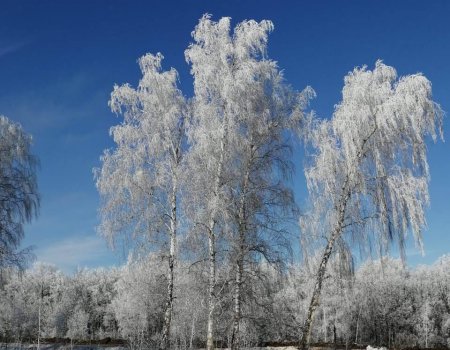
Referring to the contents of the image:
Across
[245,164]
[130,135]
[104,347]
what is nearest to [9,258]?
[130,135]

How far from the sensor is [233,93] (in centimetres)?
1616

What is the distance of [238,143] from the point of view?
53.4 ft

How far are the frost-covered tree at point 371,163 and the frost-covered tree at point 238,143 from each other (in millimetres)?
1330

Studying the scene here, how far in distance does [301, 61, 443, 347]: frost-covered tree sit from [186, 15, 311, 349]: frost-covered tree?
52.3 inches

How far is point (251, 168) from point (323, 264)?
3769 mm

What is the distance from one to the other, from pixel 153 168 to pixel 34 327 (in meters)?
51.6

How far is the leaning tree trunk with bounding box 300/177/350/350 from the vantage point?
15406mm

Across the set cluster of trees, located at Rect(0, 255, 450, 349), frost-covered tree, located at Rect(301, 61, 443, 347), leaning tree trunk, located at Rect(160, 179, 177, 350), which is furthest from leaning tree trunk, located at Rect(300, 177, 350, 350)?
cluster of trees, located at Rect(0, 255, 450, 349)

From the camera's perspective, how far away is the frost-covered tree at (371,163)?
14.9 meters

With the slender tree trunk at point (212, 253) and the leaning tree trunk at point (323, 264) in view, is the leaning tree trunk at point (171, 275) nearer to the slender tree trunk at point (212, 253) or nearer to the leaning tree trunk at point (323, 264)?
the slender tree trunk at point (212, 253)

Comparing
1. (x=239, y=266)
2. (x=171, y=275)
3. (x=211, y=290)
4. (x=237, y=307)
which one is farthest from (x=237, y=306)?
(x=171, y=275)

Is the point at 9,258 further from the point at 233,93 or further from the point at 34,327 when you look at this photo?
the point at 34,327

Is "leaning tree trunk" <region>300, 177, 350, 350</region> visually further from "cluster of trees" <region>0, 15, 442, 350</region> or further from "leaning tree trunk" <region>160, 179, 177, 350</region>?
"leaning tree trunk" <region>160, 179, 177, 350</region>

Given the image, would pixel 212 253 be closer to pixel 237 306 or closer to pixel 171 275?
pixel 237 306
